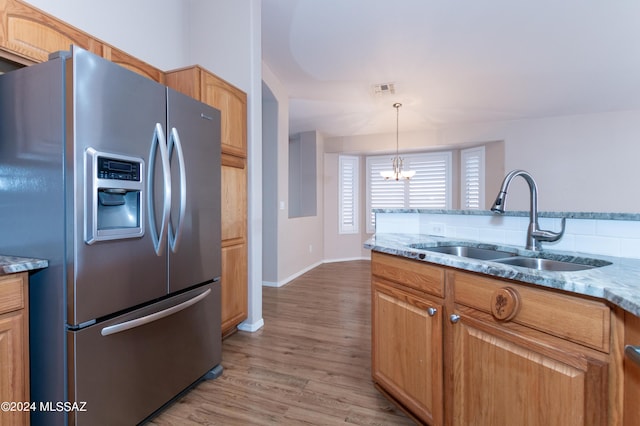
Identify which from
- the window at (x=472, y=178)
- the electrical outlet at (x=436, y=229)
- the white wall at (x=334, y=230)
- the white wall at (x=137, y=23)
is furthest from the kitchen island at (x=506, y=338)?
the white wall at (x=334, y=230)

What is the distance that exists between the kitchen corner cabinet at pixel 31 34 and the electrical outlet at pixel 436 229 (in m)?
2.42

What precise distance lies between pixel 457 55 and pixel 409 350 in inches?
127

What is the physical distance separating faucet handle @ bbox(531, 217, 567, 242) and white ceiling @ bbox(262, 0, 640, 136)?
2108 millimetres

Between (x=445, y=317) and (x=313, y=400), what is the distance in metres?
0.98

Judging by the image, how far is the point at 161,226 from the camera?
1519mm

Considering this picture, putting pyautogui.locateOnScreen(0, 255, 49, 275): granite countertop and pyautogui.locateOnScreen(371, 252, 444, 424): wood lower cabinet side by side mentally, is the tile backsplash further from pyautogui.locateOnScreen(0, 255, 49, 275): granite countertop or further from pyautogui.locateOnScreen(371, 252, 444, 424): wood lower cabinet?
pyautogui.locateOnScreen(0, 255, 49, 275): granite countertop

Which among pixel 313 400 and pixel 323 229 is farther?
pixel 323 229

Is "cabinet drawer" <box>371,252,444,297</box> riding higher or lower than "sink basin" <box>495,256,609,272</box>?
lower

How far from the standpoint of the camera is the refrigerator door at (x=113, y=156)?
118cm

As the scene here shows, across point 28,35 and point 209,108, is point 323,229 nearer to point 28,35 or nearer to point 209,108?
point 209,108

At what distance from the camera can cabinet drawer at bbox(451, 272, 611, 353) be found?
846mm

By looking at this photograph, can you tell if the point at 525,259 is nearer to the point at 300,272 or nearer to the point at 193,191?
the point at 193,191

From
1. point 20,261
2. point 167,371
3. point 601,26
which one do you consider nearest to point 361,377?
point 167,371

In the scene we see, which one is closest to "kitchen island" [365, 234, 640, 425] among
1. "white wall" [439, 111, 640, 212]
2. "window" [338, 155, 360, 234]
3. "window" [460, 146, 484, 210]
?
"white wall" [439, 111, 640, 212]
